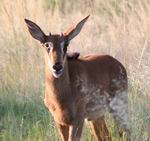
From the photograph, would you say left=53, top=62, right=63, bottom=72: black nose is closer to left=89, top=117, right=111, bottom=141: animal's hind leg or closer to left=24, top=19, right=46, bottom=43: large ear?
left=24, top=19, right=46, bottom=43: large ear

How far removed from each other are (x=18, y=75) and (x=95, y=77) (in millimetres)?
1693

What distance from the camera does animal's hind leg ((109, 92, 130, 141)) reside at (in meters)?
6.90

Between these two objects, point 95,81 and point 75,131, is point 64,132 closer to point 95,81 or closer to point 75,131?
point 75,131

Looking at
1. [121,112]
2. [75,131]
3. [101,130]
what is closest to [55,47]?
[75,131]

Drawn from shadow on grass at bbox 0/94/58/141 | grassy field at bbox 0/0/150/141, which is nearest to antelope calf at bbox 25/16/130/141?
grassy field at bbox 0/0/150/141

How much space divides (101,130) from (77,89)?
0.67 meters

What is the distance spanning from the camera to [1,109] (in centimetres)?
815

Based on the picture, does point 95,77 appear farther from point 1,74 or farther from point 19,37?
point 19,37

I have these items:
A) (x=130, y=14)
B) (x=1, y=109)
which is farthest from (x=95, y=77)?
(x=130, y=14)

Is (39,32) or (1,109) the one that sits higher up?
(39,32)

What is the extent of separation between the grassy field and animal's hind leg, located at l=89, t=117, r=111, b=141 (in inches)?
2.7

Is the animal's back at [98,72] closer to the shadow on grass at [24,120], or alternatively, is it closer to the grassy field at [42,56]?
the grassy field at [42,56]

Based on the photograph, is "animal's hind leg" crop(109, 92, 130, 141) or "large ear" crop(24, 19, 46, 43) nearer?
"large ear" crop(24, 19, 46, 43)

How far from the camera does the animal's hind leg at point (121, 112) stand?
6.90 meters
